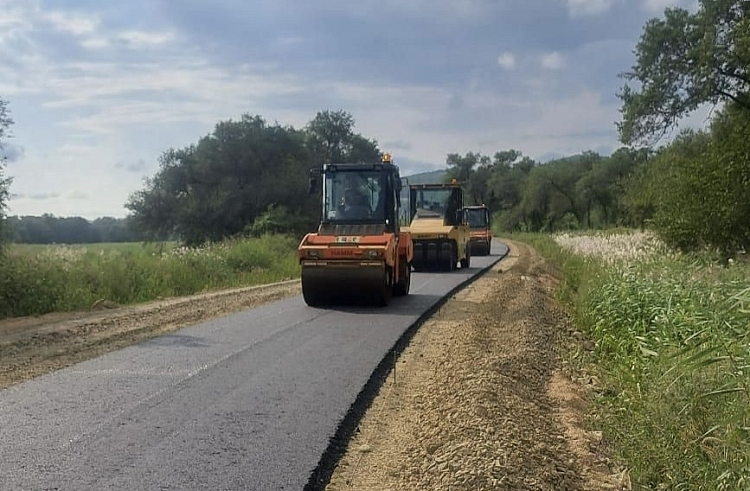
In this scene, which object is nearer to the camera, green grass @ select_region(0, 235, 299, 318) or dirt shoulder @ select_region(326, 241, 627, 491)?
dirt shoulder @ select_region(326, 241, 627, 491)

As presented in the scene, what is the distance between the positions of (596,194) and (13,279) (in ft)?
233

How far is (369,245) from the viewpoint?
13.8 m

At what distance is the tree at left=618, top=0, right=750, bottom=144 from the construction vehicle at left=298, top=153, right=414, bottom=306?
13.7m

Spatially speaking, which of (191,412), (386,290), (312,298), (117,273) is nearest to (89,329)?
(312,298)

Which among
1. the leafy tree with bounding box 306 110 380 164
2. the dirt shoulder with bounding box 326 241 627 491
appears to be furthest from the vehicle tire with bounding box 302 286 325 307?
the leafy tree with bounding box 306 110 380 164

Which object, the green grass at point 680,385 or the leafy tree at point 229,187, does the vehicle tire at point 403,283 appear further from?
the leafy tree at point 229,187

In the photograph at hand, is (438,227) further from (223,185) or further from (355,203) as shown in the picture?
(223,185)

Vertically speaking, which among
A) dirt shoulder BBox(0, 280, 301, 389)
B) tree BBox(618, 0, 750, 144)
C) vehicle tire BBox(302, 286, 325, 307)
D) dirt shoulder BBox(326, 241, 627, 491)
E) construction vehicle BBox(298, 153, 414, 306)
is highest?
tree BBox(618, 0, 750, 144)

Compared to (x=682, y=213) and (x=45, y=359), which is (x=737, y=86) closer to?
(x=682, y=213)

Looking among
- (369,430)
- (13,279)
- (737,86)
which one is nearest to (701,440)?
(369,430)

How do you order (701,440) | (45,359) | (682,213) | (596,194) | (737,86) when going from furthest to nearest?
(596,194) < (737,86) < (682,213) < (45,359) < (701,440)

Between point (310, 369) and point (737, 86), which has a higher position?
point (737, 86)

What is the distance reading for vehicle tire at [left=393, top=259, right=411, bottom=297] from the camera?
1572 centimetres

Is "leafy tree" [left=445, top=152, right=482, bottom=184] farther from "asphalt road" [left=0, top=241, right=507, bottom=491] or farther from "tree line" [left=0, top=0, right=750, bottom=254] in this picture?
"asphalt road" [left=0, top=241, right=507, bottom=491]
